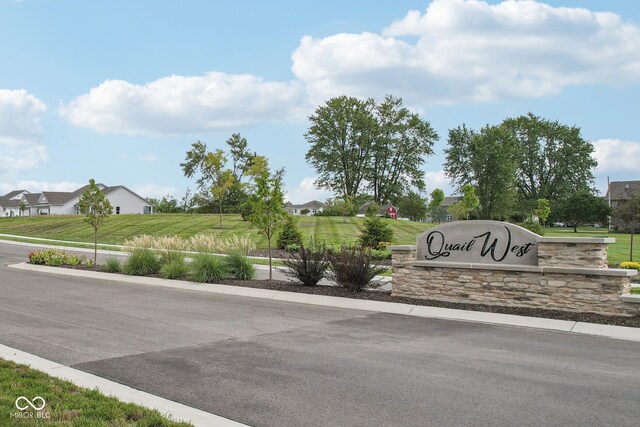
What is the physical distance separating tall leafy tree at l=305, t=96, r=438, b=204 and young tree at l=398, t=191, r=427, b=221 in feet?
5.20

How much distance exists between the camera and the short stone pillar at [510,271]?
35.8ft

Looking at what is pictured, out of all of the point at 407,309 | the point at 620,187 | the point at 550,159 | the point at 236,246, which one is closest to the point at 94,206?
the point at 236,246

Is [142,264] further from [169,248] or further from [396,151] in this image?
[396,151]

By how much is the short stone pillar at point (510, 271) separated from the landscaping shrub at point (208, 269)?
560 centimetres

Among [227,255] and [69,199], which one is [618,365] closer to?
[227,255]

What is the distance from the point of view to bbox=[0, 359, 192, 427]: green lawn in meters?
4.85

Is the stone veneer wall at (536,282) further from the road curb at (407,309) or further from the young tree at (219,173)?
the young tree at (219,173)

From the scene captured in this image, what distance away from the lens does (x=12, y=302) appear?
40.7 feet

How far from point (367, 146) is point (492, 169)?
54.2 ft

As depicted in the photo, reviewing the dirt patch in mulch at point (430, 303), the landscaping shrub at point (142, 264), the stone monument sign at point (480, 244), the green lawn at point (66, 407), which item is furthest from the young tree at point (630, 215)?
the green lawn at point (66, 407)

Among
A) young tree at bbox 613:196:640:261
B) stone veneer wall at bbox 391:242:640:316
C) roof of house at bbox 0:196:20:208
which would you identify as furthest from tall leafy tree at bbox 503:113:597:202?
roof of house at bbox 0:196:20:208

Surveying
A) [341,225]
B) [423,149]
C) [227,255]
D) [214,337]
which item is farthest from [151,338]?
[423,149]

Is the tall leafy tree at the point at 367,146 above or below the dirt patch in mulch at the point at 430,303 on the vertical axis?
above

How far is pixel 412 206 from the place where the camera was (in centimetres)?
7600
